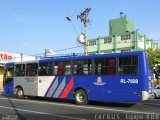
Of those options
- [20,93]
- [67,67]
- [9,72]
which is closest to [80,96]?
[67,67]

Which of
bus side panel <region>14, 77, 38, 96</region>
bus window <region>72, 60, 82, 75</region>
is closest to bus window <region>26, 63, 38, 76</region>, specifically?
bus side panel <region>14, 77, 38, 96</region>

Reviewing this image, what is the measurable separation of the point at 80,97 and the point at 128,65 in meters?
3.94

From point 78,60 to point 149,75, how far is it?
4.47 m

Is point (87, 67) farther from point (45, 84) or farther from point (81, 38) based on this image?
point (81, 38)

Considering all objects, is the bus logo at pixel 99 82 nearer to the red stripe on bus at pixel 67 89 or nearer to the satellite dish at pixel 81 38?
the red stripe on bus at pixel 67 89

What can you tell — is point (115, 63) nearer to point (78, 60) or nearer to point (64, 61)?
point (78, 60)

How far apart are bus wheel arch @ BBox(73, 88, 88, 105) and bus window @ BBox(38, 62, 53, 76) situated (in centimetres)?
243

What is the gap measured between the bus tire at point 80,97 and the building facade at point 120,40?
1703 inches

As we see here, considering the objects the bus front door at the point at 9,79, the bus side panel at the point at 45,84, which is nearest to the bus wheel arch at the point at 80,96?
the bus side panel at the point at 45,84

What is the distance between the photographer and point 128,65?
1673 centimetres

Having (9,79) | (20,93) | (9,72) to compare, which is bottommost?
(20,93)

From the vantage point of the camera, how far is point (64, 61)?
19.9 metres

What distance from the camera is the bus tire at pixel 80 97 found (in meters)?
18.7

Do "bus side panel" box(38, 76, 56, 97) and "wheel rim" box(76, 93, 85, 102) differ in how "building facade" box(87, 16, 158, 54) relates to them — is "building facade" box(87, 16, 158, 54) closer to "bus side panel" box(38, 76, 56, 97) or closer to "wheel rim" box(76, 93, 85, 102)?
"bus side panel" box(38, 76, 56, 97)
